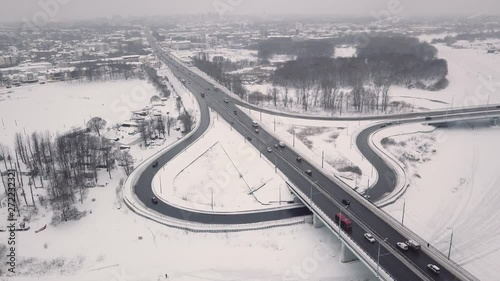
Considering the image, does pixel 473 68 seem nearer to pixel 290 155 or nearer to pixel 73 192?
pixel 290 155

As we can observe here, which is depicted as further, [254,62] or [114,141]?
[254,62]

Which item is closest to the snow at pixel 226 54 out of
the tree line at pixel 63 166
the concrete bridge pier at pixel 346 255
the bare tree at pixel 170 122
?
the bare tree at pixel 170 122

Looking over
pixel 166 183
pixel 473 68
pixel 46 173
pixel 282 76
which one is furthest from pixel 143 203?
pixel 473 68

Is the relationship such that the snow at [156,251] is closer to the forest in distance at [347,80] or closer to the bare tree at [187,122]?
the bare tree at [187,122]

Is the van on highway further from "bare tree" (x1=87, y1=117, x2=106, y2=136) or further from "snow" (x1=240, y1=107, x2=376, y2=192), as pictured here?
"bare tree" (x1=87, y1=117, x2=106, y2=136)

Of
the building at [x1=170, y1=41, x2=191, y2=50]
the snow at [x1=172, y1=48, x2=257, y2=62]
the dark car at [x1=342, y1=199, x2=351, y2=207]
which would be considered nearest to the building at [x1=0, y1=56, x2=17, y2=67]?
the snow at [x1=172, y1=48, x2=257, y2=62]
